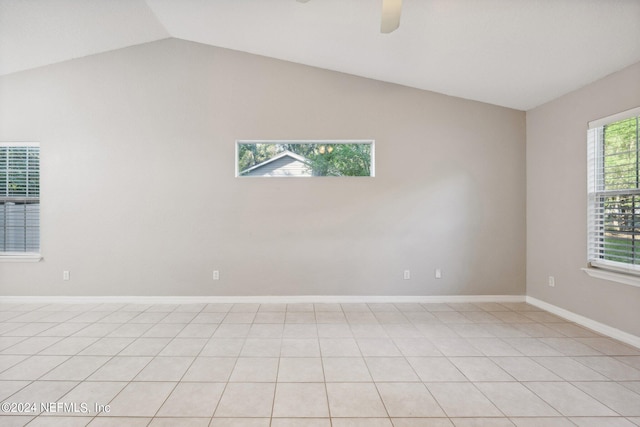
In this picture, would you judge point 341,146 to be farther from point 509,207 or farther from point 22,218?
point 22,218

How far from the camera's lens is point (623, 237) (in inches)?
110

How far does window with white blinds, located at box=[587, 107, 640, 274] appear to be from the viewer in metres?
2.69

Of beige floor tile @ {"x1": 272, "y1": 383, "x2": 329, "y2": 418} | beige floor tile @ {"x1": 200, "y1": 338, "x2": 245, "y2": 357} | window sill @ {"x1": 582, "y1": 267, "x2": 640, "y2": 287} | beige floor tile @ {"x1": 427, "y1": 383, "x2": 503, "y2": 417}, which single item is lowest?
beige floor tile @ {"x1": 427, "y1": 383, "x2": 503, "y2": 417}

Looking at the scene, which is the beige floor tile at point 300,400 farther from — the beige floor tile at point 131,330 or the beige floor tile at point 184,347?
the beige floor tile at point 131,330

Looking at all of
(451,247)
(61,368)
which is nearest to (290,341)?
(61,368)

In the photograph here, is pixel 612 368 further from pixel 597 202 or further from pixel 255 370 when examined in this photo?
pixel 255 370

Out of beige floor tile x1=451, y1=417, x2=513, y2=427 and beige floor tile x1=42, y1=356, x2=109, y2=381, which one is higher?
beige floor tile x1=42, y1=356, x2=109, y2=381

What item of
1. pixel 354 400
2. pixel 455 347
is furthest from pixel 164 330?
pixel 455 347

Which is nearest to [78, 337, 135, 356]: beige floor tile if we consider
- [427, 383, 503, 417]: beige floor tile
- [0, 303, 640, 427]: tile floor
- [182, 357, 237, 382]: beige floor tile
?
[0, 303, 640, 427]: tile floor

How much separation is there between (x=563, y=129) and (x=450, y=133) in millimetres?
1186

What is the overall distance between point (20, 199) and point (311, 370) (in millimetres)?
4428

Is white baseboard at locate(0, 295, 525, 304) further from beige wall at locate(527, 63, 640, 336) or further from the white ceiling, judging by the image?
the white ceiling

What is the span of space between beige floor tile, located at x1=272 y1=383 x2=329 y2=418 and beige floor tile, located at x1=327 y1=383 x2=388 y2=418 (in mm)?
57

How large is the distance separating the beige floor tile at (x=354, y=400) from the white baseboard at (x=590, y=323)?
8.28 ft
